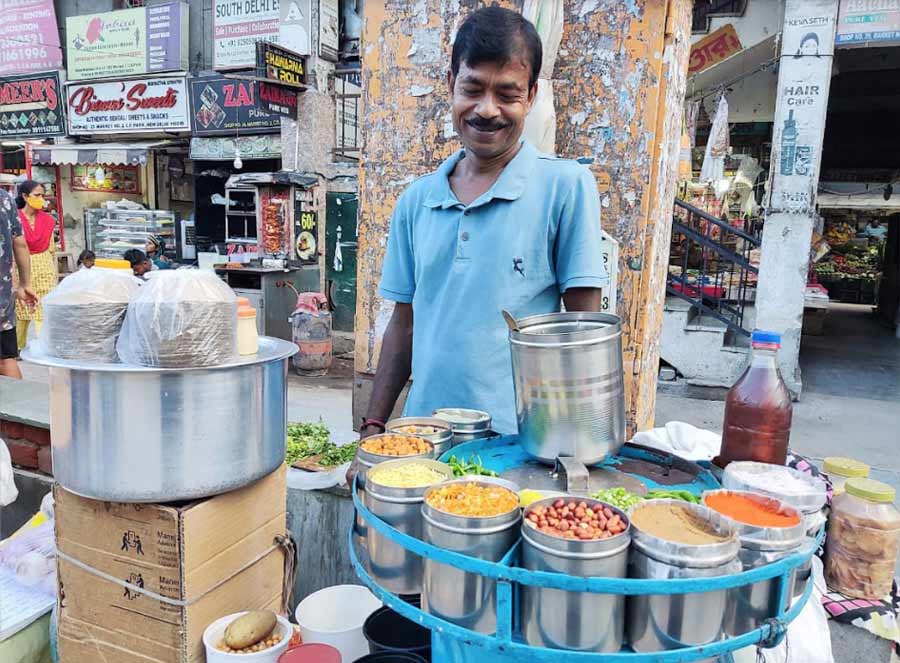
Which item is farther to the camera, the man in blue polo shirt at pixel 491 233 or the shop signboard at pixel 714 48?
the shop signboard at pixel 714 48

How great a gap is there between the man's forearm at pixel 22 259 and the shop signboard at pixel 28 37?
1071cm

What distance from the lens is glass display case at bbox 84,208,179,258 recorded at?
13.8m

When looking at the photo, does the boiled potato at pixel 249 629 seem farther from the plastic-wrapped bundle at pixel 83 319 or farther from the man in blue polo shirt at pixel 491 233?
the plastic-wrapped bundle at pixel 83 319

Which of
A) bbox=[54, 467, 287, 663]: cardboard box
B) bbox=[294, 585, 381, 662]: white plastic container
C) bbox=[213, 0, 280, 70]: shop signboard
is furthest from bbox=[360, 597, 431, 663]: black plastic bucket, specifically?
bbox=[213, 0, 280, 70]: shop signboard

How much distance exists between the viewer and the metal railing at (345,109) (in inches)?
430

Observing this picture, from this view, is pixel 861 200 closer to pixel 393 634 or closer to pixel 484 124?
pixel 484 124

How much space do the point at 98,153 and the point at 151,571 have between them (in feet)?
45.5

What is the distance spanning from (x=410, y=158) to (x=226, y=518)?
208cm

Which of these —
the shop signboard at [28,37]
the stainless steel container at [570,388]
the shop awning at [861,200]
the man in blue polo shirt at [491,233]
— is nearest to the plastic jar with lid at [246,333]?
the man in blue polo shirt at [491,233]

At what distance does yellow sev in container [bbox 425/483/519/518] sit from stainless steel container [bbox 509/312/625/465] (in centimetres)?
20

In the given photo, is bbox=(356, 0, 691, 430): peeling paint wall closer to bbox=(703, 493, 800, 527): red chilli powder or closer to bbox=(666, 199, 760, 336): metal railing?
bbox=(703, 493, 800, 527): red chilli powder

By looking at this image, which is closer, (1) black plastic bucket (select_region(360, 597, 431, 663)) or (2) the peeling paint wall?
(1) black plastic bucket (select_region(360, 597, 431, 663))

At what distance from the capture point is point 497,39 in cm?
169

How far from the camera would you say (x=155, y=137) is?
1345 centimetres
